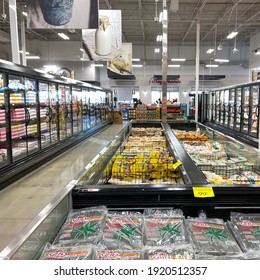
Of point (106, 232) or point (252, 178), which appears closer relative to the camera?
point (106, 232)

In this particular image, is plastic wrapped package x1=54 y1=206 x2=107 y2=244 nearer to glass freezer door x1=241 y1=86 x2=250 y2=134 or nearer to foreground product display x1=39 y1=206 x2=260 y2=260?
foreground product display x1=39 y1=206 x2=260 y2=260

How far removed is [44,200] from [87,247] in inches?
148

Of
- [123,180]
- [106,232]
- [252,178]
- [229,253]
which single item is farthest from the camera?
[123,180]

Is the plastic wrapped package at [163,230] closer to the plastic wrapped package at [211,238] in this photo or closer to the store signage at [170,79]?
the plastic wrapped package at [211,238]

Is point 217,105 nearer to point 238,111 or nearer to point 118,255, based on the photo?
point 238,111

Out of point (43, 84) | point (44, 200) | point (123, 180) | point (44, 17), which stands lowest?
point (44, 200)

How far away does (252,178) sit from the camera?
2838 mm

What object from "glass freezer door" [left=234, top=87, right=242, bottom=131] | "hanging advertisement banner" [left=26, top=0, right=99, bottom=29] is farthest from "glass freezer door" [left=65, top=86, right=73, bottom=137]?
"glass freezer door" [left=234, top=87, right=242, bottom=131]

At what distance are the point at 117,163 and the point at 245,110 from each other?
9.01 meters

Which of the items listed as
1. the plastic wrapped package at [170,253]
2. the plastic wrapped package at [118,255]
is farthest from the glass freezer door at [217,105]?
the plastic wrapped package at [118,255]

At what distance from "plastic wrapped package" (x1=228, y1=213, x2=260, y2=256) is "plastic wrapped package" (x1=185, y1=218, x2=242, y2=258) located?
0.03 m

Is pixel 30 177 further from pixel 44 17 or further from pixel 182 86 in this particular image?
pixel 182 86

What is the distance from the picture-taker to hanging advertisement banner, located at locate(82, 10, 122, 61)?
659 cm

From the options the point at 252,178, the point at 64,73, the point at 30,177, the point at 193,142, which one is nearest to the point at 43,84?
the point at 30,177
